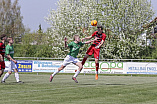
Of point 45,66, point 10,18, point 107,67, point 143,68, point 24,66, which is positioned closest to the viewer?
point 143,68

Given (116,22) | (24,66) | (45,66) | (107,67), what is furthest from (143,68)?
(116,22)

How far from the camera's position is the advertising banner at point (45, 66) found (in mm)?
30141

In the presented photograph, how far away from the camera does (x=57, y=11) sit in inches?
1957

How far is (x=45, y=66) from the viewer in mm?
30250

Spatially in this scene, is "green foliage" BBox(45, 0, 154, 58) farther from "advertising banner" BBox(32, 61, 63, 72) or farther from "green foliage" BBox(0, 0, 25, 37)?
"green foliage" BBox(0, 0, 25, 37)

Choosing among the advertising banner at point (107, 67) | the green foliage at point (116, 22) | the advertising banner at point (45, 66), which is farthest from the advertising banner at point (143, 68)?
the green foliage at point (116, 22)

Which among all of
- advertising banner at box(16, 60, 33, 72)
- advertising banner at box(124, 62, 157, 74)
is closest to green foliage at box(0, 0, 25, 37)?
advertising banner at box(16, 60, 33, 72)

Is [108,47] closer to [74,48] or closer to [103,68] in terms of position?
[103,68]

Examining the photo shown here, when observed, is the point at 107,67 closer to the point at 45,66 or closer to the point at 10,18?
the point at 45,66

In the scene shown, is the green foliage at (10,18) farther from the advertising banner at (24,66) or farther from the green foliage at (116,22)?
the advertising banner at (24,66)

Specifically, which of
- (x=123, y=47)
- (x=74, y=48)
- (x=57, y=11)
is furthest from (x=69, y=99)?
(x=57, y=11)

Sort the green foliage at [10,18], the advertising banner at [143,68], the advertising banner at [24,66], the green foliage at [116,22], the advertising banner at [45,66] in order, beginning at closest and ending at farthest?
the advertising banner at [143,68], the advertising banner at [45,66], the advertising banner at [24,66], the green foliage at [116,22], the green foliage at [10,18]

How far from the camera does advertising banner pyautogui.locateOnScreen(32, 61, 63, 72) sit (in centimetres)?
3014

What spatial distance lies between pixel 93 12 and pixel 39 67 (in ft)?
56.0
